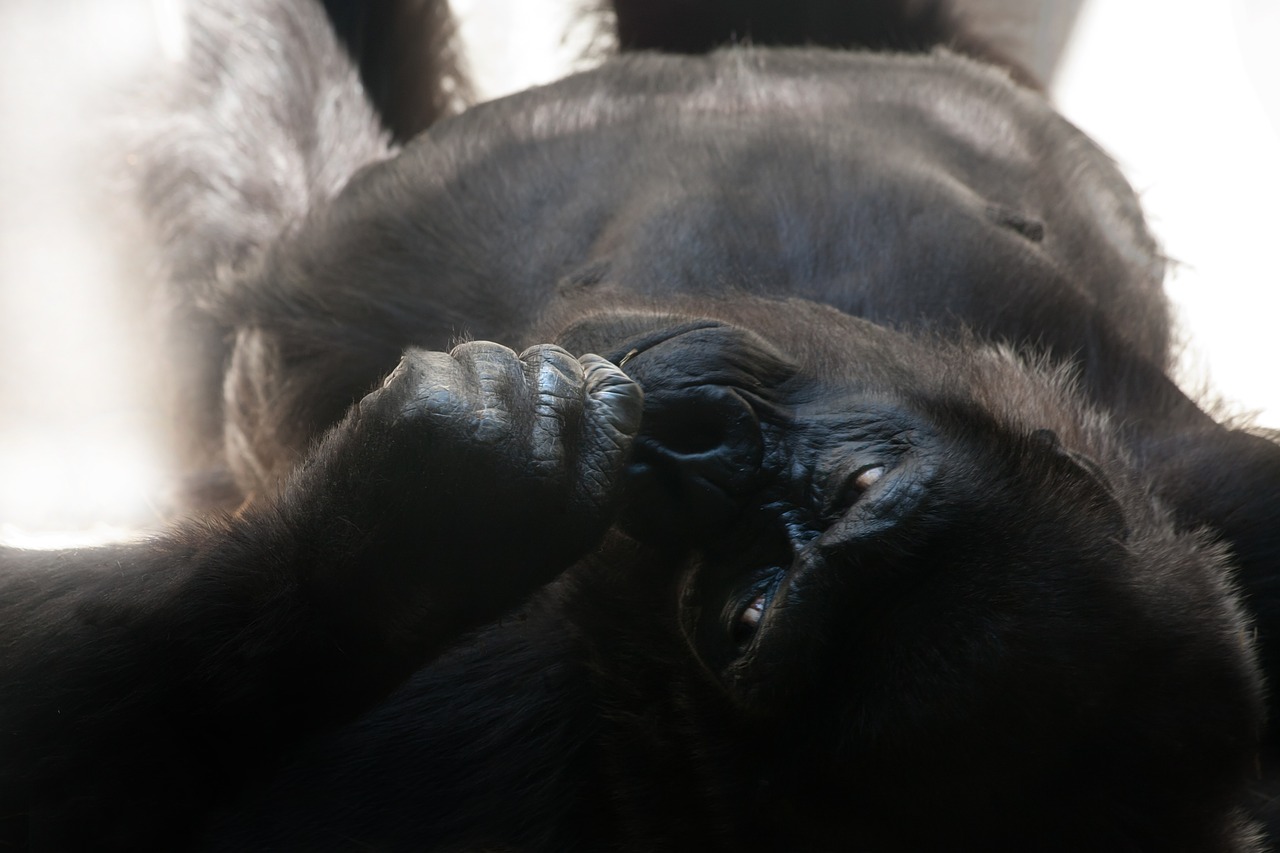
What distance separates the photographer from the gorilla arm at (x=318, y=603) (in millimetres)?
1552

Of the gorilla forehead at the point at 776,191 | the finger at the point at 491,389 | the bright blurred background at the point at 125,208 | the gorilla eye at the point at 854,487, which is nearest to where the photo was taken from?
the finger at the point at 491,389

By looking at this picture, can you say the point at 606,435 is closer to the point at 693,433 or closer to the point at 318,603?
the point at 693,433

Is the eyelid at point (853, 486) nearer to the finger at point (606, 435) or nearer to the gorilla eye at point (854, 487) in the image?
the gorilla eye at point (854, 487)

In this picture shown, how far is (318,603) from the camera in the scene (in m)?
1.63

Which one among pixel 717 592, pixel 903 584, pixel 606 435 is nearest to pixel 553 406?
pixel 606 435

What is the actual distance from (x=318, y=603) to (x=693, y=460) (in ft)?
1.74

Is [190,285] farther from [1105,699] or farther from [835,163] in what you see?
[1105,699]

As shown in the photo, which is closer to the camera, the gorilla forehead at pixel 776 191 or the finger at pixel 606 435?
the finger at pixel 606 435

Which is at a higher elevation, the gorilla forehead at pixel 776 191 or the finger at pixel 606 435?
the gorilla forehead at pixel 776 191

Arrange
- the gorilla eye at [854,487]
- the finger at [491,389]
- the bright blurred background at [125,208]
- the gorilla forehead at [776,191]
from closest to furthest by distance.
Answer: the finger at [491,389] < the gorilla eye at [854,487] < the gorilla forehead at [776,191] < the bright blurred background at [125,208]

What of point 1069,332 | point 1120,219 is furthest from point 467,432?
point 1120,219

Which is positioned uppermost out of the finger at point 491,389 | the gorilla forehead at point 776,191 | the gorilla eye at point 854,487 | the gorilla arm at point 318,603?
the gorilla forehead at point 776,191

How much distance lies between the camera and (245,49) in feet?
11.2

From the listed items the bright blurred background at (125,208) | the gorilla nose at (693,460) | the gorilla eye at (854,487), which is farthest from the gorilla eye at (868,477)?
the bright blurred background at (125,208)
